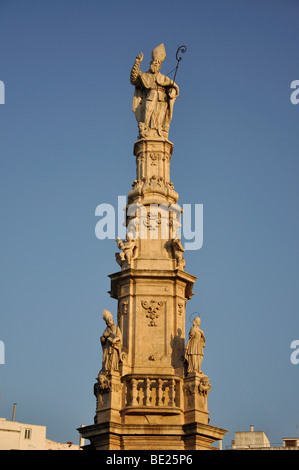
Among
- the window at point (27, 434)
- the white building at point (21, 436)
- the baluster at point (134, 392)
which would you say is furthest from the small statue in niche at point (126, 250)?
the window at point (27, 434)

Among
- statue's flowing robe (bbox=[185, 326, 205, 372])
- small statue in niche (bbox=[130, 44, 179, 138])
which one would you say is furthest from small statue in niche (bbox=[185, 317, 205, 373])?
small statue in niche (bbox=[130, 44, 179, 138])

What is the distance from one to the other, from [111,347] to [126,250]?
3.58 metres

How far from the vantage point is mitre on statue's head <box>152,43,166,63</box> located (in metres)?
31.6

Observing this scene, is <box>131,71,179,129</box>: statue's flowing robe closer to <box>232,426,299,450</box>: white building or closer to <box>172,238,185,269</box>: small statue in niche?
<box>172,238,185,269</box>: small statue in niche

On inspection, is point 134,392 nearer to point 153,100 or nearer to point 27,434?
point 153,100

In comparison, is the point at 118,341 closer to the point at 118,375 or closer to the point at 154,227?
the point at 118,375

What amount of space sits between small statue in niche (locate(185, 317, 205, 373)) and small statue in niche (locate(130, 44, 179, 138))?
8.09 metres

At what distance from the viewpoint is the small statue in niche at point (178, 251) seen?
2808 cm

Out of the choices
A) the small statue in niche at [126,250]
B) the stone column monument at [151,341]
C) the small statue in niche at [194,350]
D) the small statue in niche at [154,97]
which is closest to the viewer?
the stone column monument at [151,341]

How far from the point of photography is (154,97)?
31078 mm

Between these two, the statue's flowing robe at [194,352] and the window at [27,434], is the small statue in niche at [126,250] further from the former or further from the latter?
the window at [27,434]

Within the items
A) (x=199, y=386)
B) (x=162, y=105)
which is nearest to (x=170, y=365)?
(x=199, y=386)

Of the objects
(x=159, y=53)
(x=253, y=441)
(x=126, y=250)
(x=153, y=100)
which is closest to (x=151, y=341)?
(x=126, y=250)
